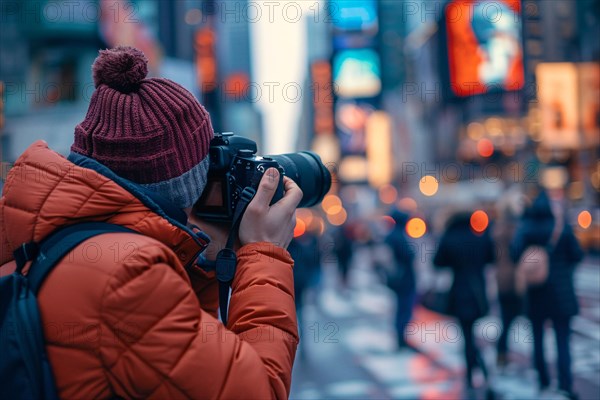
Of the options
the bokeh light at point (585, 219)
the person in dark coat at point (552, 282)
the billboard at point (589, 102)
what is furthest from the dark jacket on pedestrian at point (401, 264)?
the billboard at point (589, 102)

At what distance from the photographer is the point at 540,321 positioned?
622 cm

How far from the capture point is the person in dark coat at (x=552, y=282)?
588cm

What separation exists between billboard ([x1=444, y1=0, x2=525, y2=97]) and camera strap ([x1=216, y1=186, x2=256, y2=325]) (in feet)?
87.3

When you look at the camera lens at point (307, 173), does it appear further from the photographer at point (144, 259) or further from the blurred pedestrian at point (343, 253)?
the blurred pedestrian at point (343, 253)

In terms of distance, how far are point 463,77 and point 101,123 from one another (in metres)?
28.1

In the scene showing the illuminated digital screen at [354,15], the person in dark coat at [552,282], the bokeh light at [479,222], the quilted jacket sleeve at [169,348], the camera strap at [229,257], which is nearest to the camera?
the quilted jacket sleeve at [169,348]

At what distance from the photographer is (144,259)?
4.53 ft

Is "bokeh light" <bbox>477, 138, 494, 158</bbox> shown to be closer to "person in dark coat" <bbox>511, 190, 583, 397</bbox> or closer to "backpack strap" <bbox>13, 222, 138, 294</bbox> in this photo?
"person in dark coat" <bbox>511, 190, 583, 397</bbox>

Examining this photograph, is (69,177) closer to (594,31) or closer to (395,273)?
(395,273)

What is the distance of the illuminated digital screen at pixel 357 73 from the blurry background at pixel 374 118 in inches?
5.0

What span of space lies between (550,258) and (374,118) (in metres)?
74.2

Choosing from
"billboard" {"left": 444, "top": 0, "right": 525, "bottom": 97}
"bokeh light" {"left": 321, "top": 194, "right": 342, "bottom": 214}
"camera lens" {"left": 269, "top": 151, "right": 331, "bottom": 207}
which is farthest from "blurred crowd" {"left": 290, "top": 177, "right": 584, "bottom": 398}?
"bokeh light" {"left": 321, "top": 194, "right": 342, "bottom": 214}

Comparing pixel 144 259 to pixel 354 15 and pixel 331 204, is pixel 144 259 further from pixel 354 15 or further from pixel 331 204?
pixel 331 204

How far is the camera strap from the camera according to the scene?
170 cm
